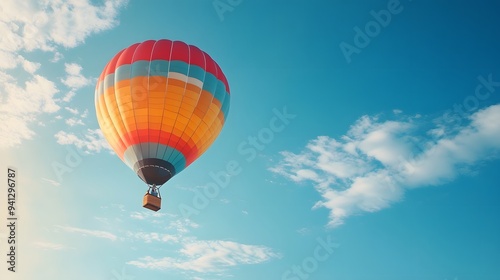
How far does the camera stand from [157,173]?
1881cm

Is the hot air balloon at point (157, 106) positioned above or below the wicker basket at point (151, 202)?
above

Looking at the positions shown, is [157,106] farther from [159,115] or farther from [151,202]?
[151,202]

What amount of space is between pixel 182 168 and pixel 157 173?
178 cm

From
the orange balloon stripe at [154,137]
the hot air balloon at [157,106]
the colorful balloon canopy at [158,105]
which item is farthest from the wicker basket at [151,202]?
the orange balloon stripe at [154,137]

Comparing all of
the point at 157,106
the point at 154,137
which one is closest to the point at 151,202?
the point at 154,137

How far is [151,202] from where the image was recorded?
718 inches

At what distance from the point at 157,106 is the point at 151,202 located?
431cm

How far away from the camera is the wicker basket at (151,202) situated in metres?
18.2

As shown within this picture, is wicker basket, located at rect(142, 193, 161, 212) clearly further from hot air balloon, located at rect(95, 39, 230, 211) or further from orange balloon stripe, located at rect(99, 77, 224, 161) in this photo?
orange balloon stripe, located at rect(99, 77, 224, 161)

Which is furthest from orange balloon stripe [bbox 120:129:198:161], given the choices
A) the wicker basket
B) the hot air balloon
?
the wicker basket

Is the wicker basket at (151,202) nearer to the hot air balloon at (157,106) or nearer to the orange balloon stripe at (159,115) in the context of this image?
the hot air balloon at (157,106)

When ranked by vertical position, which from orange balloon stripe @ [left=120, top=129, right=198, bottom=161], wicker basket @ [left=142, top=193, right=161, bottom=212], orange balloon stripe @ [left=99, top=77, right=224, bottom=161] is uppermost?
orange balloon stripe @ [left=99, top=77, right=224, bottom=161]

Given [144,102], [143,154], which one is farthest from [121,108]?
[143,154]

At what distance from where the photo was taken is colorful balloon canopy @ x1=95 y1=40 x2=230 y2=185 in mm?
19078
